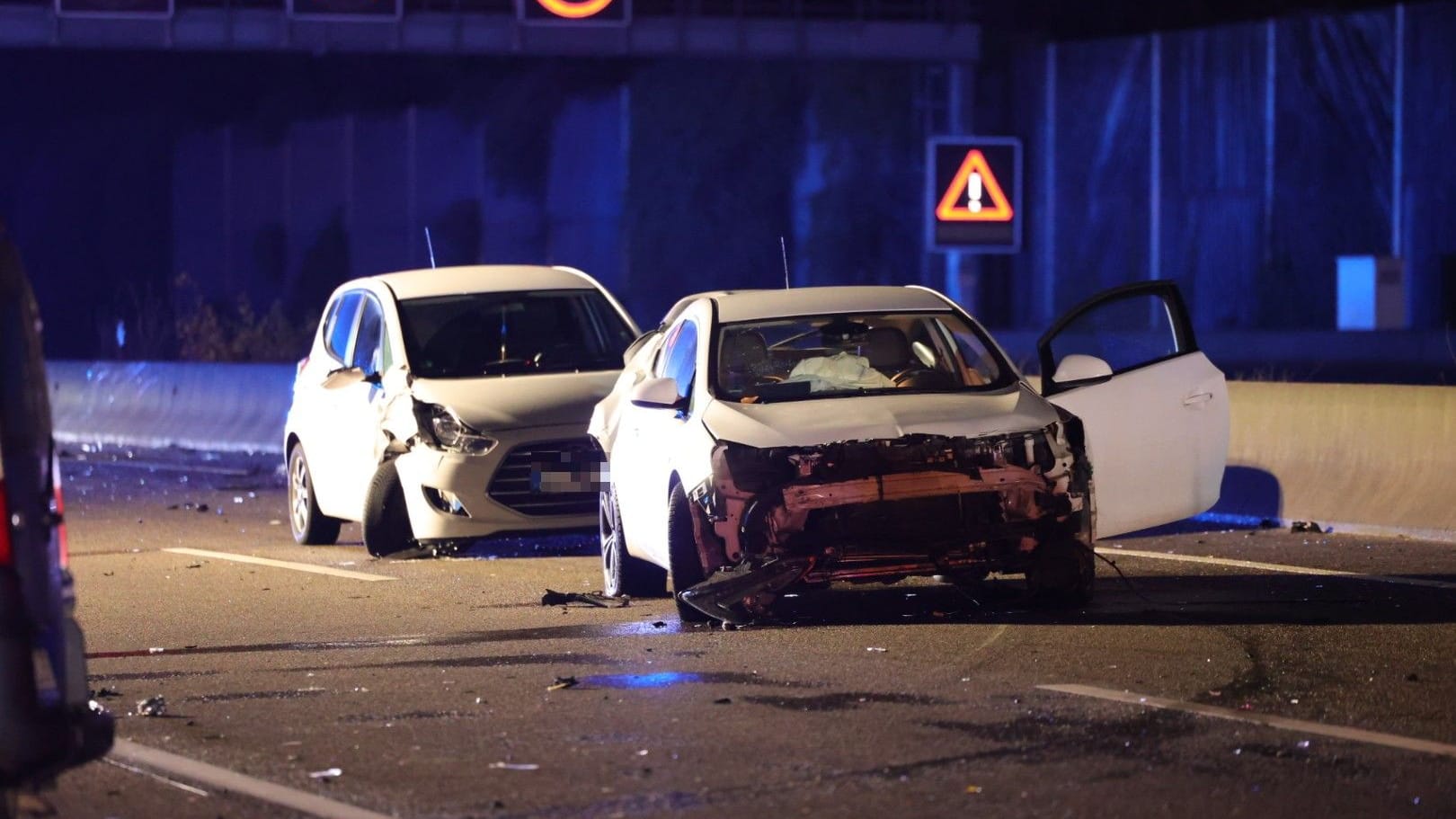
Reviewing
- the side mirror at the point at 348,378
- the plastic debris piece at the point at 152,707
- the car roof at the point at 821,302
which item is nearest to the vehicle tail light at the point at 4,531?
the plastic debris piece at the point at 152,707

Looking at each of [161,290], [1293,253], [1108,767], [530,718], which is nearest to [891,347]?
[530,718]

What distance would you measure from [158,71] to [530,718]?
40135mm

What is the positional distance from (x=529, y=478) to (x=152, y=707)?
4.77m

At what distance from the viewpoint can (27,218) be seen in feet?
162

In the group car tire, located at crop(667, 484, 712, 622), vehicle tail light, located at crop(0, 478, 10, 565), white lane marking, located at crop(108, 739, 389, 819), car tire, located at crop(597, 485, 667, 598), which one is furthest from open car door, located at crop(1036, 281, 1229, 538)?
vehicle tail light, located at crop(0, 478, 10, 565)

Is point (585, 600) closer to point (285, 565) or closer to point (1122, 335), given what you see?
point (285, 565)

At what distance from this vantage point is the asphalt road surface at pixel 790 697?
22.6 ft

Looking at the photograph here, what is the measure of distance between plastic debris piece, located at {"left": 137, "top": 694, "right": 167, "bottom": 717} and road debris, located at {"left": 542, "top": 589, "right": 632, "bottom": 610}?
2.97 m

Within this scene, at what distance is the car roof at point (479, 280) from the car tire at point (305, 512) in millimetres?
1236

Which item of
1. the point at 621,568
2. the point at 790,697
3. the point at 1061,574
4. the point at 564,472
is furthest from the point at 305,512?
the point at 790,697

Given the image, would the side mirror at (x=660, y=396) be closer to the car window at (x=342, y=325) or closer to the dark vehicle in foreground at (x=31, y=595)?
the car window at (x=342, y=325)

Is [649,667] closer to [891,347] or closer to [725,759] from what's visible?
[725,759]

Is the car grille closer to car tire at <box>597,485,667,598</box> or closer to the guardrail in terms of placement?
car tire at <box>597,485,667,598</box>

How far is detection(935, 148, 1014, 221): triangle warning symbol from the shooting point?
78.9 feet
